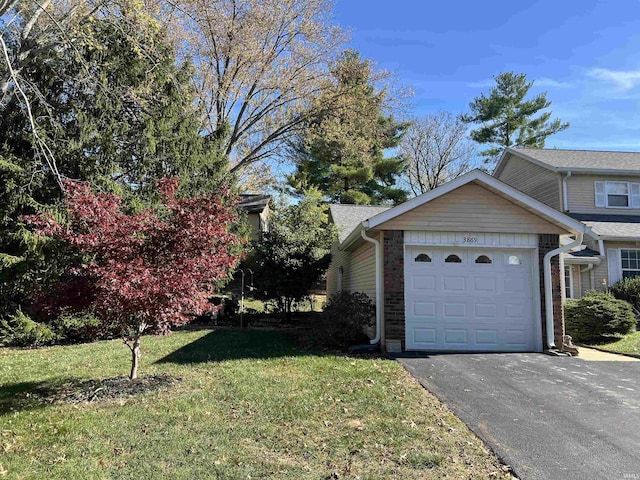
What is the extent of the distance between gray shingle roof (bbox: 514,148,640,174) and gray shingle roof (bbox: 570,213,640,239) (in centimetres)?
198

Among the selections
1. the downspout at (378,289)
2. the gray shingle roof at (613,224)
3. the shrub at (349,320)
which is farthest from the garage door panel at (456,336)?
the gray shingle roof at (613,224)

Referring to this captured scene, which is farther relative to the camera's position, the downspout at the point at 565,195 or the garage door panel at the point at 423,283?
the downspout at the point at 565,195

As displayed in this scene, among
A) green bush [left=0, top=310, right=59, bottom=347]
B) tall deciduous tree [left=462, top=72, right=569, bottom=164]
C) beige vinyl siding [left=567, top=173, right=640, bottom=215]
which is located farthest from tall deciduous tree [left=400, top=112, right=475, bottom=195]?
green bush [left=0, top=310, right=59, bottom=347]

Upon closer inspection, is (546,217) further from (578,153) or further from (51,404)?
(578,153)

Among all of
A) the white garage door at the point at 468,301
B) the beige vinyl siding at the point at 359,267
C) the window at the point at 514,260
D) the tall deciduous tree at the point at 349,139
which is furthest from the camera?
the tall deciduous tree at the point at 349,139

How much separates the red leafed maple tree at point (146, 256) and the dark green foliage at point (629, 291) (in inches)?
557

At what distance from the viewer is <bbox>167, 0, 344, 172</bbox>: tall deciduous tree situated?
17625mm

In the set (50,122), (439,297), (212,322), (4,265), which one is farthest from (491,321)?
(50,122)

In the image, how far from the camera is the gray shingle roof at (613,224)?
51.1 feet

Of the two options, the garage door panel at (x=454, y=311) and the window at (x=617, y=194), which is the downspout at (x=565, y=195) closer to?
the window at (x=617, y=194)

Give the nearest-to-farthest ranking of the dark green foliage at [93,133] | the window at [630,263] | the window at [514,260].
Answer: the window at [514,260] → the dark green foliage at [93,133] → the window at [630,263]

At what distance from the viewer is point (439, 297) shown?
9906 mm

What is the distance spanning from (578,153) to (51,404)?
2205cm

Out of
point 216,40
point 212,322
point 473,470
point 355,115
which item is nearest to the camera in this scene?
point 473,470
